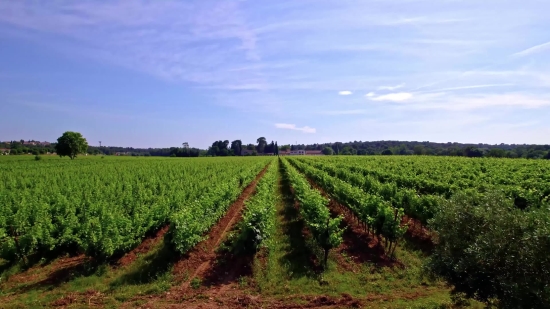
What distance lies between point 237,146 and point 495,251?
182 metres

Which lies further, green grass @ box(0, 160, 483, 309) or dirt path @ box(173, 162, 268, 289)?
dirt path @ box(173, 162, 268, 289)

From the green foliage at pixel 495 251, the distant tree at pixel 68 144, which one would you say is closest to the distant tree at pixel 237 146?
the distant tree at pixel 68 144

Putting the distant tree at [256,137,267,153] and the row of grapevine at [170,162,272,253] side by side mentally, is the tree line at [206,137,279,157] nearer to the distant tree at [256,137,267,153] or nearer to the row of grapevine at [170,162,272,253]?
the distant tree at [256,137,267,153]

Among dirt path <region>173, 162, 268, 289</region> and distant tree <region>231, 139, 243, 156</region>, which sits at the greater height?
distant tree <region>231, 139, 243, 156</region>

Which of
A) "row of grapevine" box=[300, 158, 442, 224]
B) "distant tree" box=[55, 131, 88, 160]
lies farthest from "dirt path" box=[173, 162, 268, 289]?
"distant tree" box=[55, 131, 88, 160]

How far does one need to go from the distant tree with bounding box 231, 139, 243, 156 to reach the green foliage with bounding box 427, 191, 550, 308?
567 feet

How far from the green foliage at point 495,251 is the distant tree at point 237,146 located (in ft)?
567

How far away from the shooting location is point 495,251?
5742 mm

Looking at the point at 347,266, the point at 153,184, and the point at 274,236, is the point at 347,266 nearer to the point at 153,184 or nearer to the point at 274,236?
the point at 274,236

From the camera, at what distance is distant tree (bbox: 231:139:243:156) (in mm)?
181625

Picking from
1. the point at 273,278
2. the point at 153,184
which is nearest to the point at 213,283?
the point at 273,278

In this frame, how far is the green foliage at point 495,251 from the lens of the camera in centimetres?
503

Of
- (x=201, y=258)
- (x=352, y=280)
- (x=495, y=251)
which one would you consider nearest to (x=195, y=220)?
(x=201, y=258)

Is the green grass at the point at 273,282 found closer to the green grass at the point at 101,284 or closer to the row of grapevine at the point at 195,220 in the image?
the green grass at the point at 101,284
